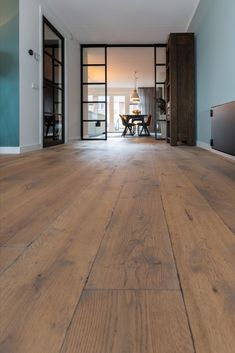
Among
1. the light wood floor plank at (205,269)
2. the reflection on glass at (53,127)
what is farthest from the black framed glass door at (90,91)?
the light wood floor plank at (205,269)

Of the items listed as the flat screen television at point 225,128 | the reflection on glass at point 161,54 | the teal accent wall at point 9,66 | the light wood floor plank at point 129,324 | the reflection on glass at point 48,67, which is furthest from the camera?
the reflection on glass at point 161,54

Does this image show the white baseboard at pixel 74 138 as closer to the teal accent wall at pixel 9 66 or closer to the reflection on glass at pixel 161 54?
the reflection on glass at pixel 161 54

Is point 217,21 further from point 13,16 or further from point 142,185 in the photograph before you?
point 142,185

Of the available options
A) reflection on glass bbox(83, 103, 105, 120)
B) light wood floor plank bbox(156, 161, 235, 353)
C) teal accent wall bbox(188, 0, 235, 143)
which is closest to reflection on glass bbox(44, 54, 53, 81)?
teal accent wall bbox(188, 0, 235, 143)

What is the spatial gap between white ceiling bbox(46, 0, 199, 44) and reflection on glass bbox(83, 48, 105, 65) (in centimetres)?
49

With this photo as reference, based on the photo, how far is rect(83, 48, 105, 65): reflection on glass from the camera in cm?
894

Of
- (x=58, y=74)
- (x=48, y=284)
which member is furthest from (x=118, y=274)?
(x=58, y=74)

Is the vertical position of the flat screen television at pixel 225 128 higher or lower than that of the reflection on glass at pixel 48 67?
lower

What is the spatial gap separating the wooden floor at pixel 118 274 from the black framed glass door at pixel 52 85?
4.70 metres

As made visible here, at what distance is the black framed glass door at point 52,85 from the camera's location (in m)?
6.04

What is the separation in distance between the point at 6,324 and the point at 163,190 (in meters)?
1.28

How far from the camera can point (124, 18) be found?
6.76m

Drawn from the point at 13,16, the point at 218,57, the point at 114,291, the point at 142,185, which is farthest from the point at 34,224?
the point at 13,16

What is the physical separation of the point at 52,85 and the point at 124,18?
5.54ft
